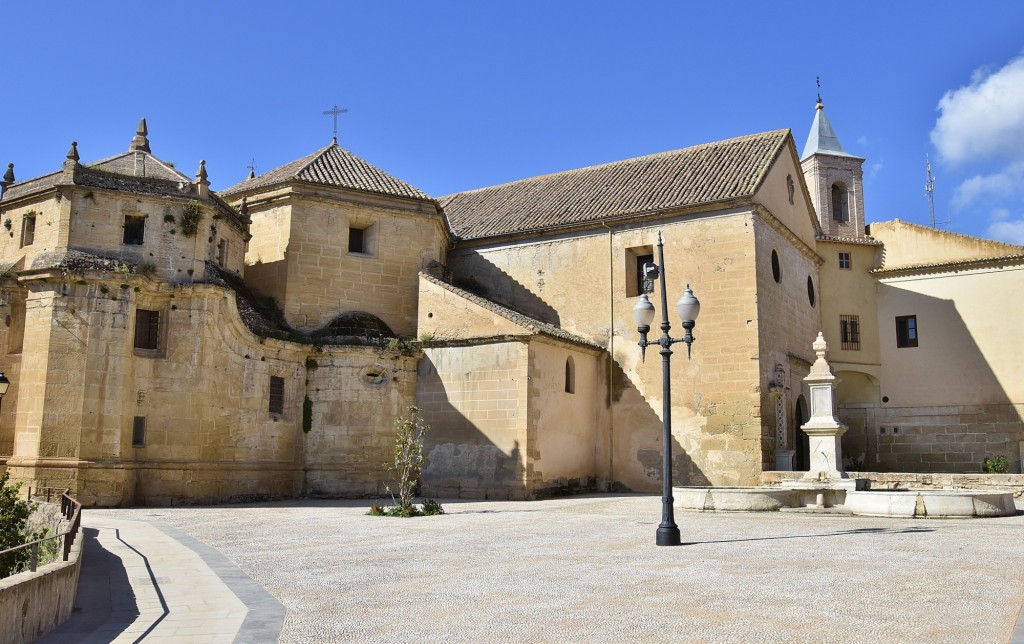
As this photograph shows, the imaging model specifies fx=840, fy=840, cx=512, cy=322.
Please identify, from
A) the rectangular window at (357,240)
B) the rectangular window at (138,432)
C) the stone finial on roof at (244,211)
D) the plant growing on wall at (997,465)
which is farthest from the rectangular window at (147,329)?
the plant growing on wall at (997,465)

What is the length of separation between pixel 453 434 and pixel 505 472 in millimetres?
1900

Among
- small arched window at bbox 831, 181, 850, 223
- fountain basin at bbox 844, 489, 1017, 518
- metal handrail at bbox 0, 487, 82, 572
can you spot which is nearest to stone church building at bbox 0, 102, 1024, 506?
small arched window at bbox 831, 181, 850, 223

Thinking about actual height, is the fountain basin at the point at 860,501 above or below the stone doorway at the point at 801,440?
below

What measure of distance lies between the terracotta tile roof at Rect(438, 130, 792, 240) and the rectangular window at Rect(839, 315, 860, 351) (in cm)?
709

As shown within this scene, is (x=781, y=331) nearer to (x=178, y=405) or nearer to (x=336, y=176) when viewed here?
(x=336, y=176)

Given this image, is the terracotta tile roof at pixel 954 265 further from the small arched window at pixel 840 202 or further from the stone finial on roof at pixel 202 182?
the stone finial on roof at pixel 202 182

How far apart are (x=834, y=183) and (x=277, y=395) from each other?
2335 centimetres

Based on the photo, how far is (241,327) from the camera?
66.6 feet

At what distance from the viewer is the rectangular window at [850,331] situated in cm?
2891

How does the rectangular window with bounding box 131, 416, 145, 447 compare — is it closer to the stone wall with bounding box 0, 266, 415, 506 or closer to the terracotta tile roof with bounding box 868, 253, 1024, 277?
the stone wall with bounding box 0, 266, 415, 506

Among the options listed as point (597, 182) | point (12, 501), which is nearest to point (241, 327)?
point (12, 501)

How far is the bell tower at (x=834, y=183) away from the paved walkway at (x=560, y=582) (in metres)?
19.9

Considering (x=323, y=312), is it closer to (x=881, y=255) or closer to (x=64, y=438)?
(x=64, y=438)

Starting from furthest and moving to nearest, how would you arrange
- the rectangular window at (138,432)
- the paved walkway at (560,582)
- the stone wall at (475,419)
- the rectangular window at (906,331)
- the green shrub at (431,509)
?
the rectangular window at (906,331)
the stone wall at (475,419)
the rectangular window at (138,432)
the green shrub at (431,509)
the paved walkway at (560,582)
